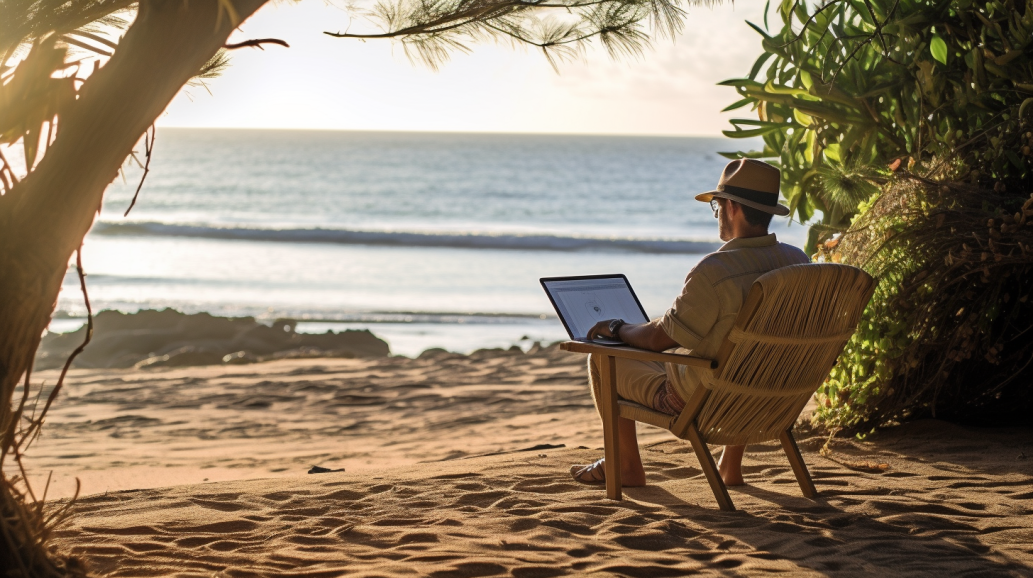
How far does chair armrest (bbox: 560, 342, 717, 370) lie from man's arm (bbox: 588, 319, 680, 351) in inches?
1.0

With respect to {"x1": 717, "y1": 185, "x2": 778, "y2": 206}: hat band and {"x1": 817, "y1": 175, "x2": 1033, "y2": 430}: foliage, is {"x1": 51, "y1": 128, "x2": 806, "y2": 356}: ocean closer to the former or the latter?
{"x1": 817, "y1": 175, "x2": 1033, "y2": 430}: foliage

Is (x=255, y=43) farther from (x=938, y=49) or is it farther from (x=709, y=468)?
(x=938, y=49)

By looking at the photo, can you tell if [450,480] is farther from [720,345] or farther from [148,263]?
[148,263]

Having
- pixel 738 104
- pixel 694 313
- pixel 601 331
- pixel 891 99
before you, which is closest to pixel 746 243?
pixel 694 313

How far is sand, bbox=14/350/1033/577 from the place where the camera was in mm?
2656

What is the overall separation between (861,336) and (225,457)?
3.53 meters

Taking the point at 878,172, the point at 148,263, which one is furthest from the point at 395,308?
the point at 878,172

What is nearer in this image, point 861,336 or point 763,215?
point 763,215

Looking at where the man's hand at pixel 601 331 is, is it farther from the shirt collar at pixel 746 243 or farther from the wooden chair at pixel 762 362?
the shirt collar at pixel 746 243

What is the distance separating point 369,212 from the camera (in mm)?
31531

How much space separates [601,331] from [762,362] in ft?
1.93

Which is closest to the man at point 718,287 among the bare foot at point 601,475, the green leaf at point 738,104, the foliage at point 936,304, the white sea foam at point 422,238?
the bare foot at point 601,475

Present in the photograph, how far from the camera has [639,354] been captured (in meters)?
3.13

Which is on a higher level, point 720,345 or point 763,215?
point 763,215
